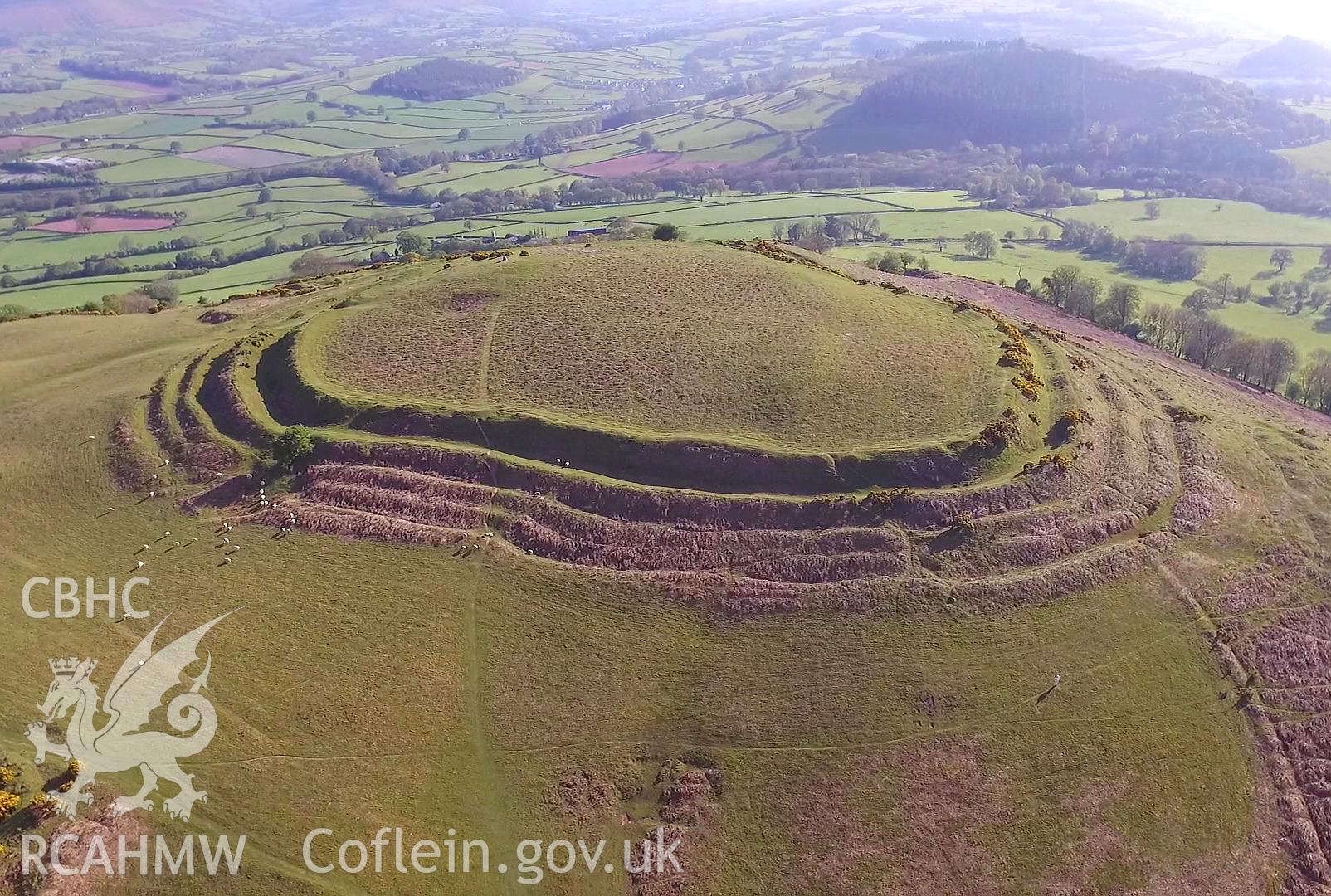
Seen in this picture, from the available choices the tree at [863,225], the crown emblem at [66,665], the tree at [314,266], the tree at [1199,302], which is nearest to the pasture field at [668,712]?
the crown emblem at [66,665]

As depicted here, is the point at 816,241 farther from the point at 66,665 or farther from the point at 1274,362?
the point at 66,665

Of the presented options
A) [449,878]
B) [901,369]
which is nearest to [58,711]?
[449,878]

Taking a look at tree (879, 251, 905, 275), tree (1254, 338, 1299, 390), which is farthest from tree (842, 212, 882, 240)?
tree (1254, 338, 1299, 390)

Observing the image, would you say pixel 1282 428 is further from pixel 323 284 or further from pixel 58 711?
pixel 323 284

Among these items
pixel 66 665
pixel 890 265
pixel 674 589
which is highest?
pixel 890 265

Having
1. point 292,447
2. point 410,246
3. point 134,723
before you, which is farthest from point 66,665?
point 410,246
